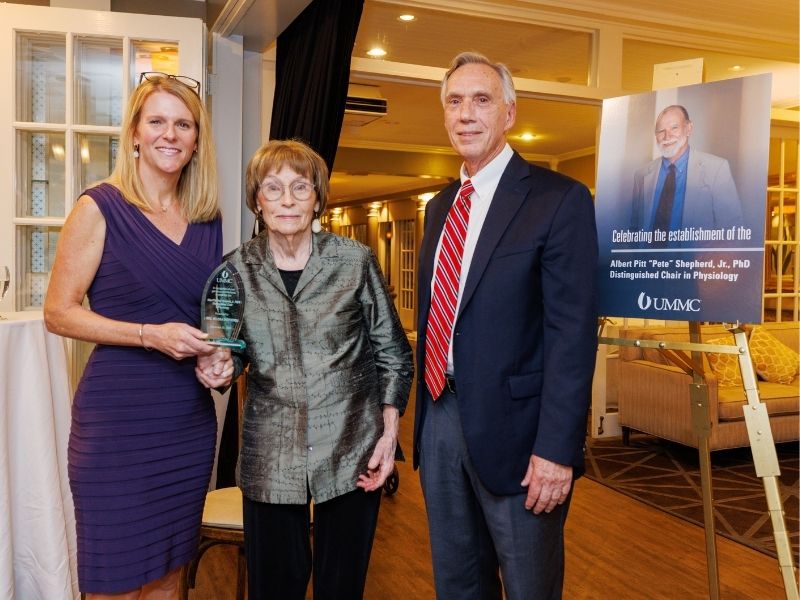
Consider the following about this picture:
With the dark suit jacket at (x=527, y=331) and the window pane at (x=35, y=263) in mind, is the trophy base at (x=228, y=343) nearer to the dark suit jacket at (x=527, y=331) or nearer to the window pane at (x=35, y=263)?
the dark suit jacket at (x=527, y=331)

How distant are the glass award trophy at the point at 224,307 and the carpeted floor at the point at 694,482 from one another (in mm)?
3072

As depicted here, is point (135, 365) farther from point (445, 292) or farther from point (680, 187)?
point (680, 187)

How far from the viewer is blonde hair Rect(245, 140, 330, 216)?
Result: 166cm

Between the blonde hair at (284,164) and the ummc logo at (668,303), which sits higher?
the blonde hair at (284,164)

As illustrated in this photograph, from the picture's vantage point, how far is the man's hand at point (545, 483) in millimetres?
1624

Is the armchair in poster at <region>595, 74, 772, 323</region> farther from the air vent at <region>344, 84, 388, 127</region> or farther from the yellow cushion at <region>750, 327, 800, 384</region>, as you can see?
the yellow cushion at <region>750, 327, 800, 384</region>

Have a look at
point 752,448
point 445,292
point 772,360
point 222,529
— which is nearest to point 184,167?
A: point 445,292

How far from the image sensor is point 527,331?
65.4 inches

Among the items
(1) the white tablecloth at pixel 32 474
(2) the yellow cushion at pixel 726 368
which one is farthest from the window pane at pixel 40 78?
(2) the yellow cushion at pixel 726 368

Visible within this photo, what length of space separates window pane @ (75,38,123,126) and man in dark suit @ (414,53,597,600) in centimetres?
208

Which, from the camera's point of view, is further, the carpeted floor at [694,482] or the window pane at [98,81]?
the carpeted floor at [694,482]

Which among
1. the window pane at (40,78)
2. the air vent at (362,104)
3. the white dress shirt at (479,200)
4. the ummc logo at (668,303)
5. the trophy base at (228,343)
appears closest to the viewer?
the trophy base at (228,343)

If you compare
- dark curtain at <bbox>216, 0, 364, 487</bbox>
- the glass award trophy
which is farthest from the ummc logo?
dark curtain at <bbox>216, 0, 364, 487</bbox>

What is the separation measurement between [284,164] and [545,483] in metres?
0.97
